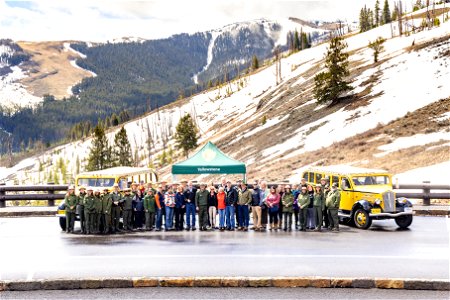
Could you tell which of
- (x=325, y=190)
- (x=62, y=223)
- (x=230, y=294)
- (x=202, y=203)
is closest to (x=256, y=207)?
(x=202, y=203)

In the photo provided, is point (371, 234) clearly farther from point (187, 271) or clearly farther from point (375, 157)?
point (375, 157)

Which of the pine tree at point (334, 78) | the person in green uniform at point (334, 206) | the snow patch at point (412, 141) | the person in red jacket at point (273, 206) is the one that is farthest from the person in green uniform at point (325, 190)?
the pine tree at point (334, 78)

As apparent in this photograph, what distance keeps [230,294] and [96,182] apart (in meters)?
13.0

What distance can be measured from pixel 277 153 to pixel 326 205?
157 feet

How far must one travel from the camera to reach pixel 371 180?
21.3 metres

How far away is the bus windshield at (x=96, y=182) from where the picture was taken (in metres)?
22.2

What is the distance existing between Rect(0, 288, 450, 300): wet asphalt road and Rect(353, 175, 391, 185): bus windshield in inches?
424

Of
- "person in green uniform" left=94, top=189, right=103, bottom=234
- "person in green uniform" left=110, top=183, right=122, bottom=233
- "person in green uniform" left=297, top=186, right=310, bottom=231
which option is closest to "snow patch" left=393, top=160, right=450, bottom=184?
"person in green uniform" left=297, top=186, right=310, bottom=231

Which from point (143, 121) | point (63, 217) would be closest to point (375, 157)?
point (63, 217)

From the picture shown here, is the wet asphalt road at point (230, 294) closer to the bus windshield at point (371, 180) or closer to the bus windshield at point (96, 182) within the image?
the bus windshield at point (371, 180)

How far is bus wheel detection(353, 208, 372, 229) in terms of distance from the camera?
65.1ft

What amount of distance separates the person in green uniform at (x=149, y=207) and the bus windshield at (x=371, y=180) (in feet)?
23.9

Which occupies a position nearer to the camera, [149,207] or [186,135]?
[149,207]

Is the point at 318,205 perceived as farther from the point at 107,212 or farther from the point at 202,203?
the point at 107,212
